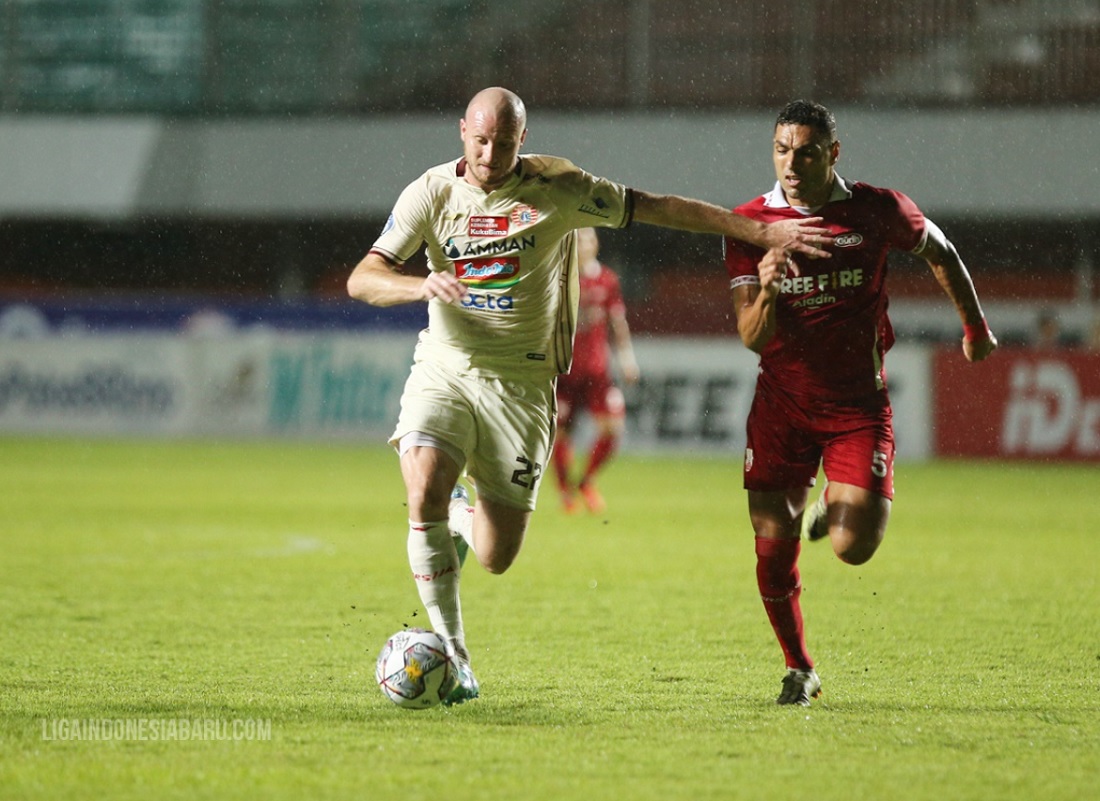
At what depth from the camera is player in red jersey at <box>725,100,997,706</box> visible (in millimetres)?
5340

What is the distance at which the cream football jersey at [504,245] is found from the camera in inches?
211

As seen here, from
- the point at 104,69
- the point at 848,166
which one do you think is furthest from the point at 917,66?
the point at 104,69

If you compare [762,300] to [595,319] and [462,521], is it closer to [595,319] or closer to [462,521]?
[462,521]

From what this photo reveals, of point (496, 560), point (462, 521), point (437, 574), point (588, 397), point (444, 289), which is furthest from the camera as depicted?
point (588, 397)

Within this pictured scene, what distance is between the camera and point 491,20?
2230 centimetres

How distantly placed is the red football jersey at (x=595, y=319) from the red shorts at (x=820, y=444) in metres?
6.82

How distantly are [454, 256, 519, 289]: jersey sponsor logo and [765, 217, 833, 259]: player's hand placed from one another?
0.89m

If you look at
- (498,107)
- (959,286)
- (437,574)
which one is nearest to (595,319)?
(959,286)

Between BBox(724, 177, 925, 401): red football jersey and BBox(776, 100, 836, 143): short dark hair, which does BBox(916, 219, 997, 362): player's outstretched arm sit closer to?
BBox(724, 177, 925, 401): red football jersey

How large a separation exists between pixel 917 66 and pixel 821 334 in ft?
55.2

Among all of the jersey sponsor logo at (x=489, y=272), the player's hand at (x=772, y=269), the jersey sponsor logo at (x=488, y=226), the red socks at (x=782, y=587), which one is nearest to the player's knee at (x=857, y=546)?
the red socks at (x=782, y=587)

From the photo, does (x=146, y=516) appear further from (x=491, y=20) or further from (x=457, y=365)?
(x=491, y=20)

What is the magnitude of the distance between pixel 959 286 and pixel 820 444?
72cm

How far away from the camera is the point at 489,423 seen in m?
5.52
